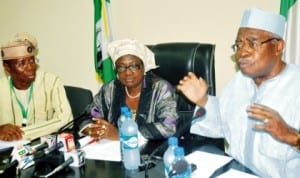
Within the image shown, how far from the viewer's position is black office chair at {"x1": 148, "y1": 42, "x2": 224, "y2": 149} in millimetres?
2133

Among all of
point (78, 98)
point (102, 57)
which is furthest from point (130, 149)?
point (102, 57)

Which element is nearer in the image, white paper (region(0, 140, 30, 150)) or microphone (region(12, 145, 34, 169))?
microphone (region(12, 145, 34, 169))

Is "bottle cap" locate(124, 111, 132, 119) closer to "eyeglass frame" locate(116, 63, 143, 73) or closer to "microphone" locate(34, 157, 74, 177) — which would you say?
"microphone" locate(34, 157, 74, 177)

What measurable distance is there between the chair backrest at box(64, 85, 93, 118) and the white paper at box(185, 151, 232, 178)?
102cm

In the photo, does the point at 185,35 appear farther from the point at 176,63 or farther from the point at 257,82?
the point at 257,82

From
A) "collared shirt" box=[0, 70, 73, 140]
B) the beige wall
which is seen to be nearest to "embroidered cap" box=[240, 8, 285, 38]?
the beige wall

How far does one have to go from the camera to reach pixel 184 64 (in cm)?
217

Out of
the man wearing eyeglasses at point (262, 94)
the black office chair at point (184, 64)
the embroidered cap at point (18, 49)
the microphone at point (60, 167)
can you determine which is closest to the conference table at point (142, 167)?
the microphone at point (60, 167)

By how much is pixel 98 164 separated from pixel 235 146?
67 centimetres

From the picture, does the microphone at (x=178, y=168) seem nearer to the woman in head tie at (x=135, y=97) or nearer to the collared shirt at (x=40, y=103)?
the woman in head tie at (x=135, y=97)

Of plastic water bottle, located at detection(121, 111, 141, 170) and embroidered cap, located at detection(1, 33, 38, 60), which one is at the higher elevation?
embroidered cap, located at detection(1, 33, 38, 60)

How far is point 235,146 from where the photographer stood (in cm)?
180

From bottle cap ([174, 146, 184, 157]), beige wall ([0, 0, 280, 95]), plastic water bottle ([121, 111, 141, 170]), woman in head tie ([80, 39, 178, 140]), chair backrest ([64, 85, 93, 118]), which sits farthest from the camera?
beige wall ([0, 0, 280, 95])

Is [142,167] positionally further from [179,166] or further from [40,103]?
[40,103]
